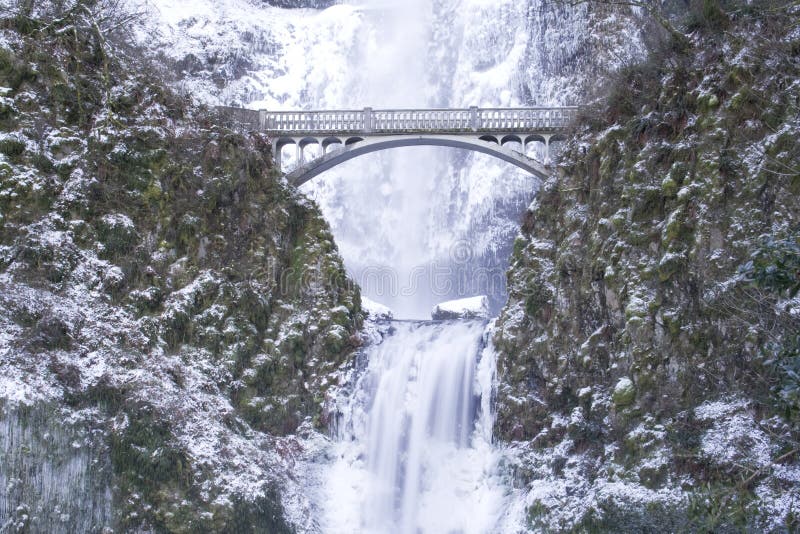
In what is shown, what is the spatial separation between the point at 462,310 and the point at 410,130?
7.69 m

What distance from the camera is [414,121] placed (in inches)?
1041

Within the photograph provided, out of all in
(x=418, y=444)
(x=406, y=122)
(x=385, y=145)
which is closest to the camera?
(x=418, y=444)

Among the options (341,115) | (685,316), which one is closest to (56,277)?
(341,115)

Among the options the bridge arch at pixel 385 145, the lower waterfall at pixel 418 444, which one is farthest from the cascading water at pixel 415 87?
the lower waterfall at pixel 418 444

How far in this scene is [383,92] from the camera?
1734 inches

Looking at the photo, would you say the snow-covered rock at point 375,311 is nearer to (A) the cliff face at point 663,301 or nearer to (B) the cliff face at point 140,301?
(B) the cliff face at point 140,301

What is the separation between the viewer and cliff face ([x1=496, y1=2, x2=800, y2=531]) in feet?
53.3

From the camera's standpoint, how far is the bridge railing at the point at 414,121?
2584cm

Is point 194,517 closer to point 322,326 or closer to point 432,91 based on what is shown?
point 322,326

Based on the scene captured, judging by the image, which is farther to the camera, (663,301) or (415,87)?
(415,87)

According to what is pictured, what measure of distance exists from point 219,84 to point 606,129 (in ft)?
74.8

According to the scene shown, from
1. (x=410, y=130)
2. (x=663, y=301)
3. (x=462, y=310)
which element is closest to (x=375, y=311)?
(x=462, y=310)

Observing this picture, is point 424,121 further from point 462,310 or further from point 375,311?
point 462,310

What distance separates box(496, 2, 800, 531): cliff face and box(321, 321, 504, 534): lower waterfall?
998 millimetres
